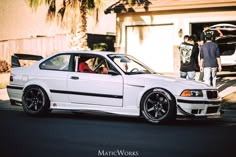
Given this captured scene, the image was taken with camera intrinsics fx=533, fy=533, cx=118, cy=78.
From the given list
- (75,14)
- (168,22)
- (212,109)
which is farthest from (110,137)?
(168,22)

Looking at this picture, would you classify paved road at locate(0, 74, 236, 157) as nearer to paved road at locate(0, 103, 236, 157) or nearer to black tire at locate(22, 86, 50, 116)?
paved road at locate(0, 103, 236, 157)

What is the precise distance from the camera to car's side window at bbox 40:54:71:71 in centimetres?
1107

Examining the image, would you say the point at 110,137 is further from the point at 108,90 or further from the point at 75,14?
the point at 75,14

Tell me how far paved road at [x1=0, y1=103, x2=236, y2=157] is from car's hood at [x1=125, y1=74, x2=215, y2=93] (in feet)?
2.35

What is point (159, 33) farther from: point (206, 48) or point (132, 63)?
point (132, 63)

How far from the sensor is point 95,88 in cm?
1039

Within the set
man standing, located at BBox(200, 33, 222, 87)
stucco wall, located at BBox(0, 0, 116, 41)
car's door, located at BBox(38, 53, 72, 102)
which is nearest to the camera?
car's door, located at BBox(38, 53, 72, 102)

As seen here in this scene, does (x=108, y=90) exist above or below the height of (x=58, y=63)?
below

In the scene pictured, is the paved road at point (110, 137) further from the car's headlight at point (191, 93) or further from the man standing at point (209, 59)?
the man standing at point (209, 59)

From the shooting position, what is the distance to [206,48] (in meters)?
13.7

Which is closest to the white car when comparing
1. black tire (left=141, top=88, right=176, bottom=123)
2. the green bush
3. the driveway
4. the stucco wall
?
black tire (left=141, top=88, right=176, bottom=123)

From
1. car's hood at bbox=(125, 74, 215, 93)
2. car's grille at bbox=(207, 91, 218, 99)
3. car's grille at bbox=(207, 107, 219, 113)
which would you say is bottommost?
car's grille at bbox=(207, 107, 219, 113)

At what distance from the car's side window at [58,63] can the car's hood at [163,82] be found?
160 centimetres

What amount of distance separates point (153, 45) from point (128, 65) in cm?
1109
